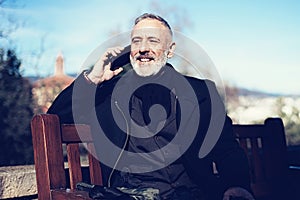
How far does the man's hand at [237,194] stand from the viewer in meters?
2.16

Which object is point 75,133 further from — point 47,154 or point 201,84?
point 201,84

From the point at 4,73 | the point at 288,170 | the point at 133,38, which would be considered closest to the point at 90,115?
the point at 133,38

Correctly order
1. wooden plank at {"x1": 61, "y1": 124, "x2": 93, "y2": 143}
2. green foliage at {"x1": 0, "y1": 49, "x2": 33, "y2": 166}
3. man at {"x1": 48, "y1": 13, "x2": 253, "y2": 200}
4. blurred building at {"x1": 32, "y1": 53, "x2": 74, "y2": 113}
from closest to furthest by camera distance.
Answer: wooden plank at {"x1": 61, "y1": 124, "x2": 93, "y2": 143}, man at {"x1": 48, "y1": 13, "x2": 253, "y2": 200}, green foliage at {"x1": 0, "y1": 49, "x2": 33, "y2": 166}, blurred building at {"x1": 32, "y1": 53, "x2": 74, "y2": 113}

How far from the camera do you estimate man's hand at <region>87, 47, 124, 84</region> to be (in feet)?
7.67

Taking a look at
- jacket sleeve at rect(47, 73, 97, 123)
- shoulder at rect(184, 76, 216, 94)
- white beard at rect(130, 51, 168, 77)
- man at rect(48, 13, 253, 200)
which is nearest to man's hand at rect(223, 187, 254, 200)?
man at rect(48, 13, 253, 200)

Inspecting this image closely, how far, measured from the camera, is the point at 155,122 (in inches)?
89.5

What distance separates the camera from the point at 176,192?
7.20 ft

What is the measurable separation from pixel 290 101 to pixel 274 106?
60 centimetres

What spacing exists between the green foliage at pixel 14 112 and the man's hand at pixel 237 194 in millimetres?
3513

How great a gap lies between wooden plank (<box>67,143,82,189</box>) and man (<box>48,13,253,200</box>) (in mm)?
139

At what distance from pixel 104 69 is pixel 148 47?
251 millimetres

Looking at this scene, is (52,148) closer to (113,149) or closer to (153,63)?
(113,149)

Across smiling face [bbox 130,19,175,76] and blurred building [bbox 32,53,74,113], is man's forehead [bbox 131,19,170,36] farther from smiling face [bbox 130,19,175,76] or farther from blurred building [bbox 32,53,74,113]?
blurred building [bbox 32,53,74,113]

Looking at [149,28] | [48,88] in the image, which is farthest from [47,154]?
[48,88]
